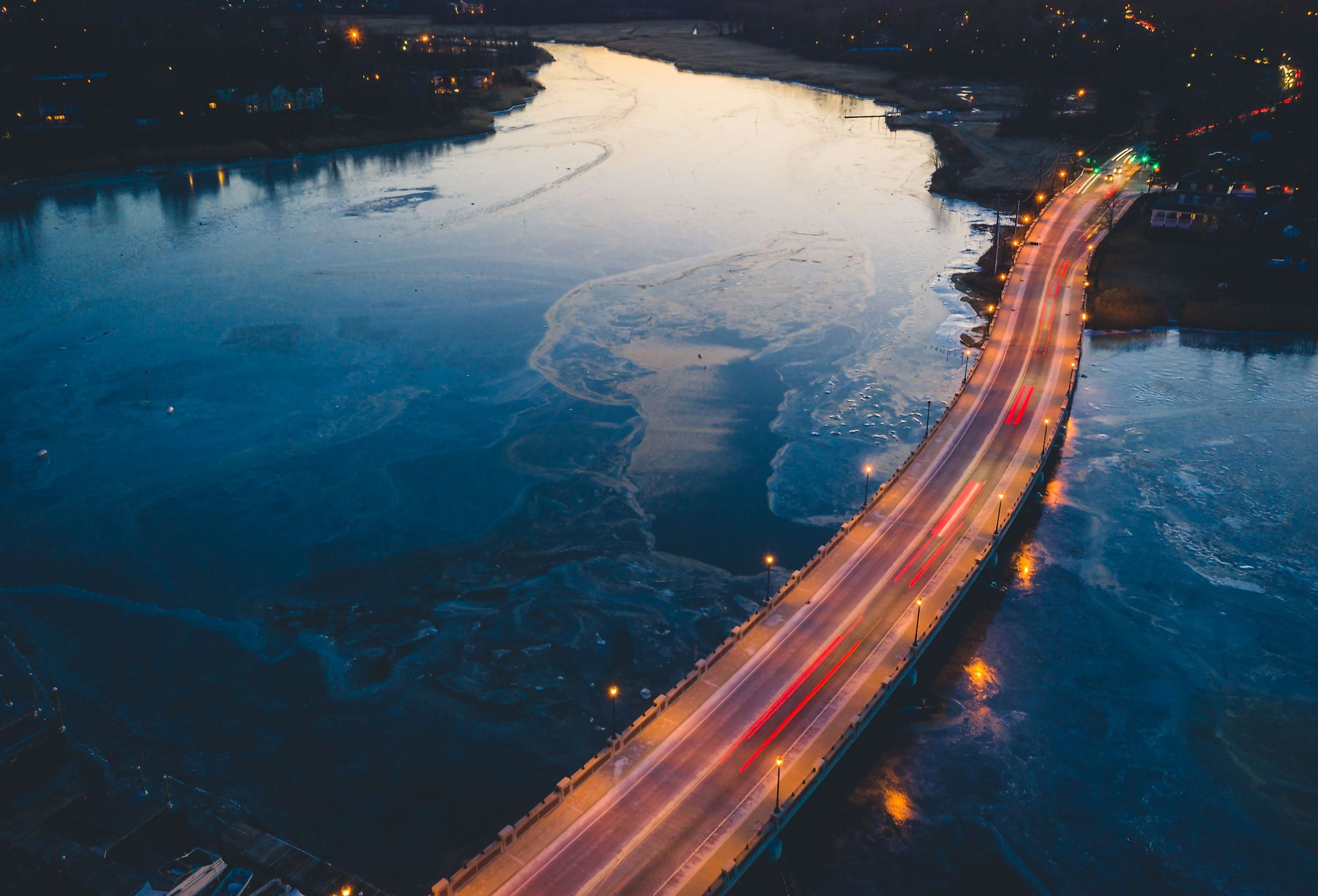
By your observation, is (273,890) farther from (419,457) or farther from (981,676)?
(419,457)

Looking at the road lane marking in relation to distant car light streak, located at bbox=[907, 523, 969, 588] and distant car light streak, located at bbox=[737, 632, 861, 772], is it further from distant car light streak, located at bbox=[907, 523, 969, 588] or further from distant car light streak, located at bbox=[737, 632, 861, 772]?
distant car light streak, located at bbox=[907, 523, 969, 588]

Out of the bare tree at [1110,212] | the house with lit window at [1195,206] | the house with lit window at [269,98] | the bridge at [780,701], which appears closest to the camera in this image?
the bridge at [780,701]

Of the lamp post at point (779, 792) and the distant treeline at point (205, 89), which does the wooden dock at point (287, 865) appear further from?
the distant treeline at point (205, 89)

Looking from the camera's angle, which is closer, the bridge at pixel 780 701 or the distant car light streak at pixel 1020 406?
the bridge at pixel 780 701

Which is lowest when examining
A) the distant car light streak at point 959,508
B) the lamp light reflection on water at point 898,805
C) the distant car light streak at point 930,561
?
the lamp light reflection on water at point 898,805

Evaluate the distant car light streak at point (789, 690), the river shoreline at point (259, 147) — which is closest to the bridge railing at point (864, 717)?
the distant car light streak at point (789, 690)

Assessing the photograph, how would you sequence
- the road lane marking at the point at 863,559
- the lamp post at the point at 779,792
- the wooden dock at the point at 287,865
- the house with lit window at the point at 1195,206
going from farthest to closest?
the house with lit window at the point at 1195,206
the road lane marking at the point at 863,559
the wooden dock at the point at 287,865
the lamp post at the point at 779,792

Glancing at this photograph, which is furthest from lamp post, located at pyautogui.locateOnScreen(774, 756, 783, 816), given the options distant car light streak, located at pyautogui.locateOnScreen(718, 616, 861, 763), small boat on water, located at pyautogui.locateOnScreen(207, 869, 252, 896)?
small boat on water, located at pyautogui.locateOnScreen(207, 869, 252, 896)

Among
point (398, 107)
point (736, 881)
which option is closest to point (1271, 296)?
point (736, 881)
